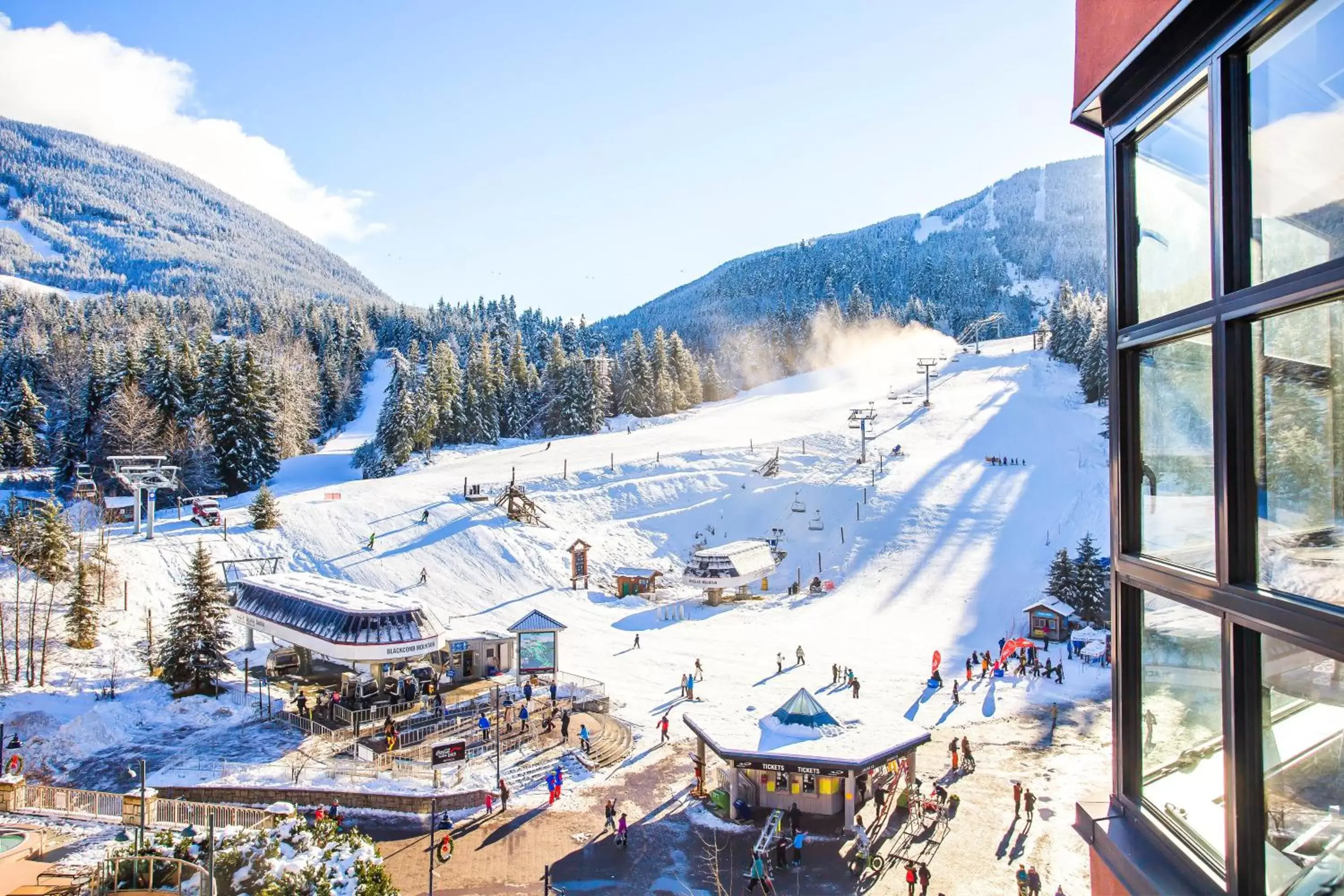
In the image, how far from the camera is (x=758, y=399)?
3858 inches

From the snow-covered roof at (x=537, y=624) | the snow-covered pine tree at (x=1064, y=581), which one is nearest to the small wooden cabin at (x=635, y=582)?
the snow-covered roof at (x=537, y=624)

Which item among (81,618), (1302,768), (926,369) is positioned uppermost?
(926,369)

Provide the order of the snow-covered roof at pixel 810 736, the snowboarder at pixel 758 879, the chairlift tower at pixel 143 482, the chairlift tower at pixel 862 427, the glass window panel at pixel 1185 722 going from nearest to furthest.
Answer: the glass window panel at pixel 1185 722 < the snowboarder at pixel 758 879 < the snow-covered roof at pixel 810 736 < the chairlift tower at pixel 143 482 < the chairlift tower at pixel 862 427

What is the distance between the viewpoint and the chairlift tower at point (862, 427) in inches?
2564

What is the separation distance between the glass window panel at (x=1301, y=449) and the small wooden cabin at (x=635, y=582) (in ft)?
141

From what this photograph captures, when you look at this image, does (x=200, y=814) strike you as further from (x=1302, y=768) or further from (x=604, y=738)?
(x=1302, y=768)

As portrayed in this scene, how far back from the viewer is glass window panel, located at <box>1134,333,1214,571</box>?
12.6 feet

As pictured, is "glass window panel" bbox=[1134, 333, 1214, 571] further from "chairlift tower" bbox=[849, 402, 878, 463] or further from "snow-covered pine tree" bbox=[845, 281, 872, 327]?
"snow-covered pine tree" bbox=[845, 281, 872, 327]

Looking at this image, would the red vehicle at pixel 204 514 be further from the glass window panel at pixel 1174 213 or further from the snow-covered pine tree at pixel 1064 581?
the glass window panel at pixel 1174 213

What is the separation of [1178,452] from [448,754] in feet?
71.6

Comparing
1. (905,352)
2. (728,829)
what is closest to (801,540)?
(728,829)

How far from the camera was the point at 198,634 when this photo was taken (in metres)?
27.1

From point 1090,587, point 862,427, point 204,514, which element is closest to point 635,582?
point 1090,587

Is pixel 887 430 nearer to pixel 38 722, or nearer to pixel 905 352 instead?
pixel 905 352
